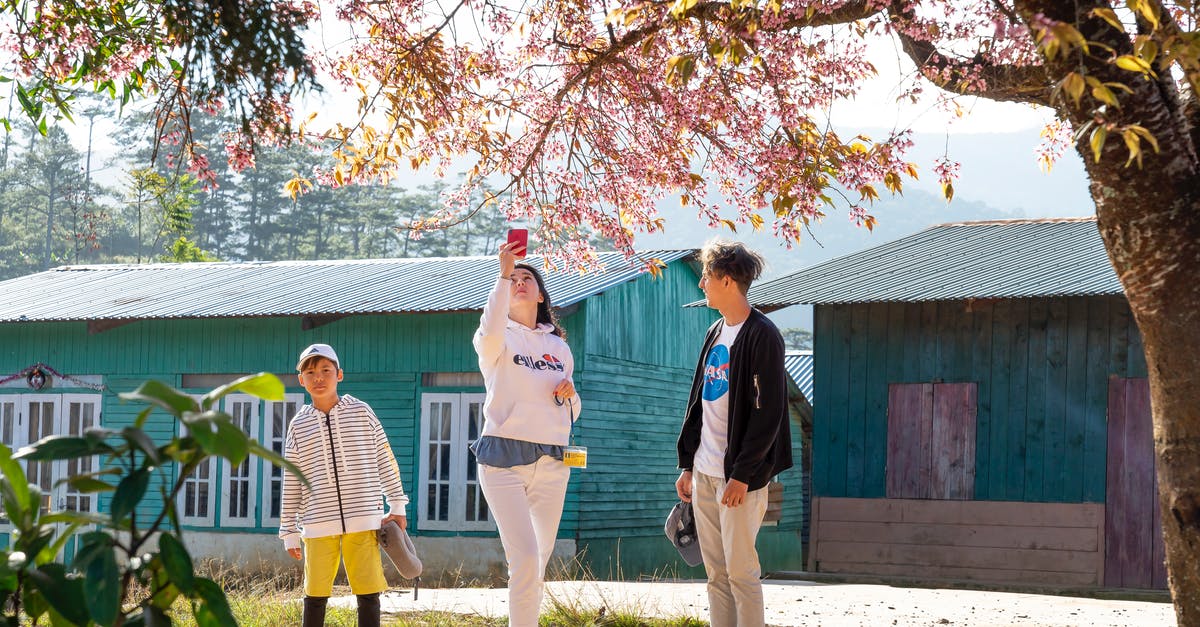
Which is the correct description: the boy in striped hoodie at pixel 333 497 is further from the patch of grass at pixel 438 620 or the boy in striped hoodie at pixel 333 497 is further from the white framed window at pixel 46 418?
the white framed window at pixel 46 418

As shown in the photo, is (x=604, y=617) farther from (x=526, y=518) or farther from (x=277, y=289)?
(x=277, y=289)

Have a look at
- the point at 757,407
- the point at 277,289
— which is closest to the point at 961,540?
the point at 757,407

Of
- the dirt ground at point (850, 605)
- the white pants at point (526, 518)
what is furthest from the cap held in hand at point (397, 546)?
the dirt ground at point (850, 605)

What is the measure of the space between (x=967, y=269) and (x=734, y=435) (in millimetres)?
9695

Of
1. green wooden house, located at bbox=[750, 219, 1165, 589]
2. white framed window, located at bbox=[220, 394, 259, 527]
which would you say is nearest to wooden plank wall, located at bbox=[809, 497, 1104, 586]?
green wooden house, located at bbox=[750, 219, 1165, 589]

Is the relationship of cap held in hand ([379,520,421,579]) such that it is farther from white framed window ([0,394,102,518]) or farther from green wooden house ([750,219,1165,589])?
white framed window ([0,394,102,518])

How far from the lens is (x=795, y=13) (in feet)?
21.6

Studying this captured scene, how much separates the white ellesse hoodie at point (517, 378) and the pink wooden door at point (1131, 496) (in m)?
8.92

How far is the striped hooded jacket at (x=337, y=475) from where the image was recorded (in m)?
5.96

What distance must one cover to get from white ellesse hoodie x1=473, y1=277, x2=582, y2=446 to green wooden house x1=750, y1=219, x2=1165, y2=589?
26.0 feet

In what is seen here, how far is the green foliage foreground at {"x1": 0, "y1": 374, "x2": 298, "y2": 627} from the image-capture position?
183 cm

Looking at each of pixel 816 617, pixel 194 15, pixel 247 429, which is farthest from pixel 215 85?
pixel 247 429

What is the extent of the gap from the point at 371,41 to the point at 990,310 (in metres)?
8.12

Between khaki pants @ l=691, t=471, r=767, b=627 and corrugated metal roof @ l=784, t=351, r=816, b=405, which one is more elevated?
corrugated metal roof @ l=784, t=351, r=816, b=405
